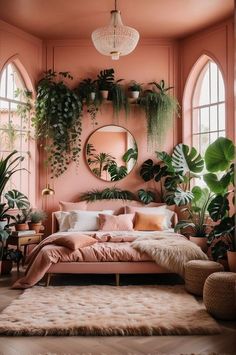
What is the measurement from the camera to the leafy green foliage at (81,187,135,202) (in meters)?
6.50

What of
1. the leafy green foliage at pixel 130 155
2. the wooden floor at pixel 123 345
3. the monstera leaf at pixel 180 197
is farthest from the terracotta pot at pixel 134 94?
the wooden floor at pixel 123 345

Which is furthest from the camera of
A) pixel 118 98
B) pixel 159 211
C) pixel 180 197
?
pixel 118 98

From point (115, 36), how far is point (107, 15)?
1.22 m

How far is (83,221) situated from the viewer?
5.94 metres

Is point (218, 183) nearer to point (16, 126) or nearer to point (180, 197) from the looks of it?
point (180, 197)

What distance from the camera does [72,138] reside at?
21.4 ft

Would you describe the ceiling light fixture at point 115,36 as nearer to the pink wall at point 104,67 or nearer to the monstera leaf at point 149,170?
the pink wall at point 104,67

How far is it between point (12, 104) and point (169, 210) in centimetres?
305

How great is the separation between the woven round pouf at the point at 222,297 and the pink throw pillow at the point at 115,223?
2384mm

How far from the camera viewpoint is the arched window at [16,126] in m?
6.14

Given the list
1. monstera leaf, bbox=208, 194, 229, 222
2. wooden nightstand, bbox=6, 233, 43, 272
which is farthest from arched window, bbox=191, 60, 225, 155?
wooden nightstand, bbox=6, 233, 43, 272

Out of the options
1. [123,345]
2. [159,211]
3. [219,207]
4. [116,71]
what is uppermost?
[116,71]

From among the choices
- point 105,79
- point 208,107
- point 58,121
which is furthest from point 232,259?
point 105,79

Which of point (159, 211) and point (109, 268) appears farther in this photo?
point (159, 211)
